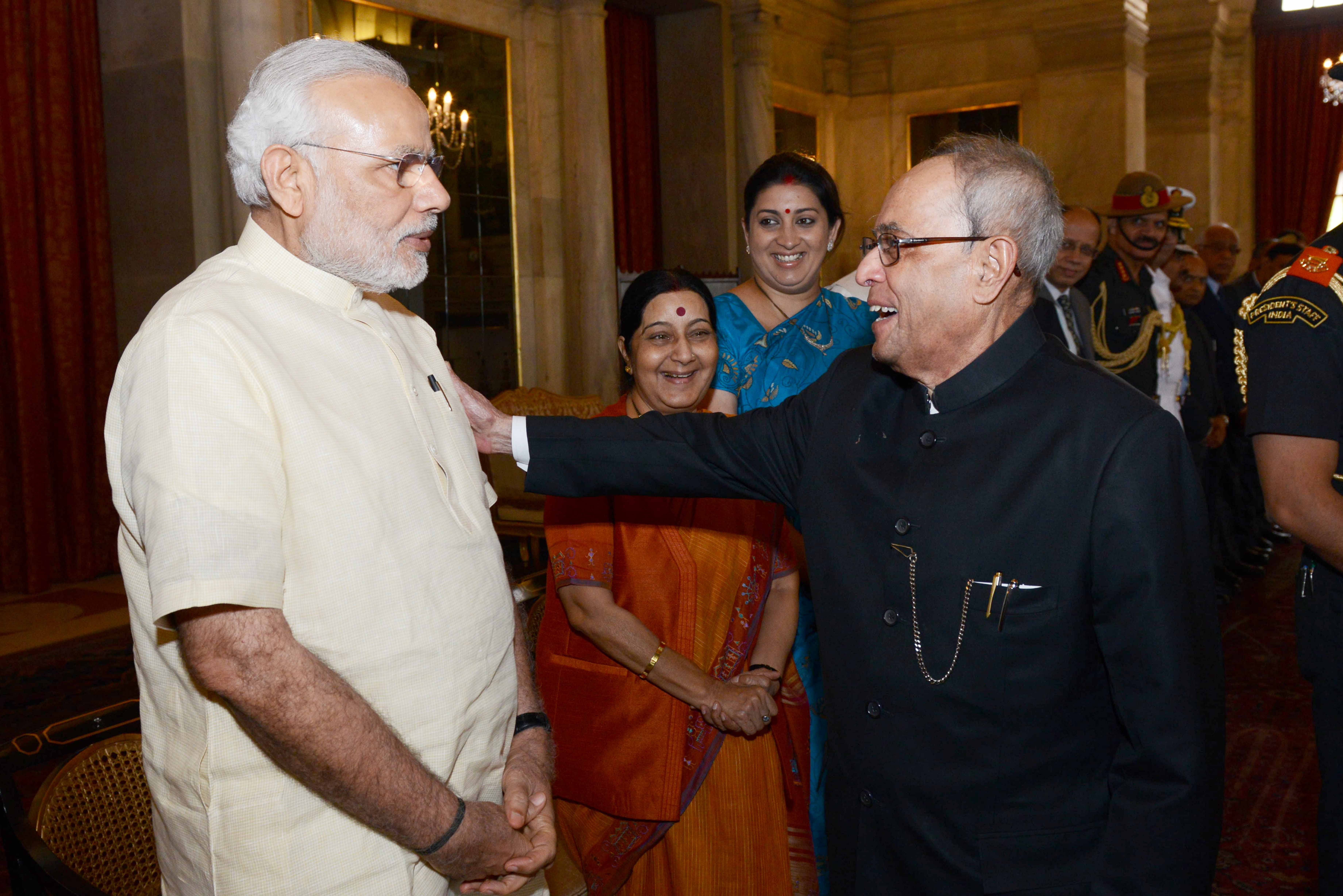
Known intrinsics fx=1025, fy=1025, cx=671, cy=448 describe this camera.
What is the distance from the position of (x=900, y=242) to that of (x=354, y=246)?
740mm

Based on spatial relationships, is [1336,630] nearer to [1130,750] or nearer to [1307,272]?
[1307,272]

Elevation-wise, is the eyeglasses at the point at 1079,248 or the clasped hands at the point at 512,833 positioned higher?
the eyeglasses at the point at 1079,248

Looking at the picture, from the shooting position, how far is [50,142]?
5.41 meters

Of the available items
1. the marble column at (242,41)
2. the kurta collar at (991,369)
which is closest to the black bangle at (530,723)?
the kurta collar at (991,369)

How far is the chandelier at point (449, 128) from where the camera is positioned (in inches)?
272

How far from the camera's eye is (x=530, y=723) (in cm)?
154

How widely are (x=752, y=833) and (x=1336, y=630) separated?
121cm

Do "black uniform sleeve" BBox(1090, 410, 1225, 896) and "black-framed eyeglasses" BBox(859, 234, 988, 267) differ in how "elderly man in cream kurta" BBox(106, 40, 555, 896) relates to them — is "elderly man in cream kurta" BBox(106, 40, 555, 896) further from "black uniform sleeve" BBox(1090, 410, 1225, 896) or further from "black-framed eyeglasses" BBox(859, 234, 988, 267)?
"black uniform sleeve" BBox(1090, 410, 1225, 896)

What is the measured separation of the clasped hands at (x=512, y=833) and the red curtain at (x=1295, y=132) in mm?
12784

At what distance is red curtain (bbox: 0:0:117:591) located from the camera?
5293 millimetres

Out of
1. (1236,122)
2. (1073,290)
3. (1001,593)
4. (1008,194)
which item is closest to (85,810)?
(1001,593)

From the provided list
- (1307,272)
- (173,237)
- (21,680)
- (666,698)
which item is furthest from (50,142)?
(1307,272)

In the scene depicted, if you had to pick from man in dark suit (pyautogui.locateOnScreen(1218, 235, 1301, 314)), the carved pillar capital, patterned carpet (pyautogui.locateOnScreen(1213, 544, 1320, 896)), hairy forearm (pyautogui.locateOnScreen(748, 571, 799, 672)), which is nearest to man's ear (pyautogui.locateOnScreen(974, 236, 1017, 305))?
hairy forearm (pyautogui.locateOnScreen(748, 571, 799, 672))

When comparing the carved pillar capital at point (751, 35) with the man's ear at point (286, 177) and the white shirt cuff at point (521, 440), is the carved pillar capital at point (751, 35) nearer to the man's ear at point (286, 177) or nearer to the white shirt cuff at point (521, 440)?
the white shirt cuff at point (521, 440)
